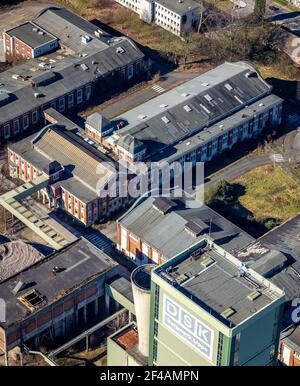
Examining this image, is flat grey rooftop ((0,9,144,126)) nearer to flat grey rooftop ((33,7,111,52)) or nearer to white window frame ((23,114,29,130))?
flat grey rooftop ((33,7,111,52))

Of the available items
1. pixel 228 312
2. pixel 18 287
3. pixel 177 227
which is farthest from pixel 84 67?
pixel 228 312

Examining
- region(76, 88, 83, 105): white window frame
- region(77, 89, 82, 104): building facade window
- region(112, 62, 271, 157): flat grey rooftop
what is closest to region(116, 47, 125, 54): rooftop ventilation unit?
region(76, 88, 83, 105): white window frame

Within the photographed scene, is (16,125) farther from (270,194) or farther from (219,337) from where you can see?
(219,337)

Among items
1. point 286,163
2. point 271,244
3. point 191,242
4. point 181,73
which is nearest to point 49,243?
point 191,242

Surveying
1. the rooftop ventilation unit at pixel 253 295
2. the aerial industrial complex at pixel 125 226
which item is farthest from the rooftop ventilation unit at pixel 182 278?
the rooftop ventilation unit at pixel 253 295

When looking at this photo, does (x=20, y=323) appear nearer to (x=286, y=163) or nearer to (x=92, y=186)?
(x=92, y=186)
